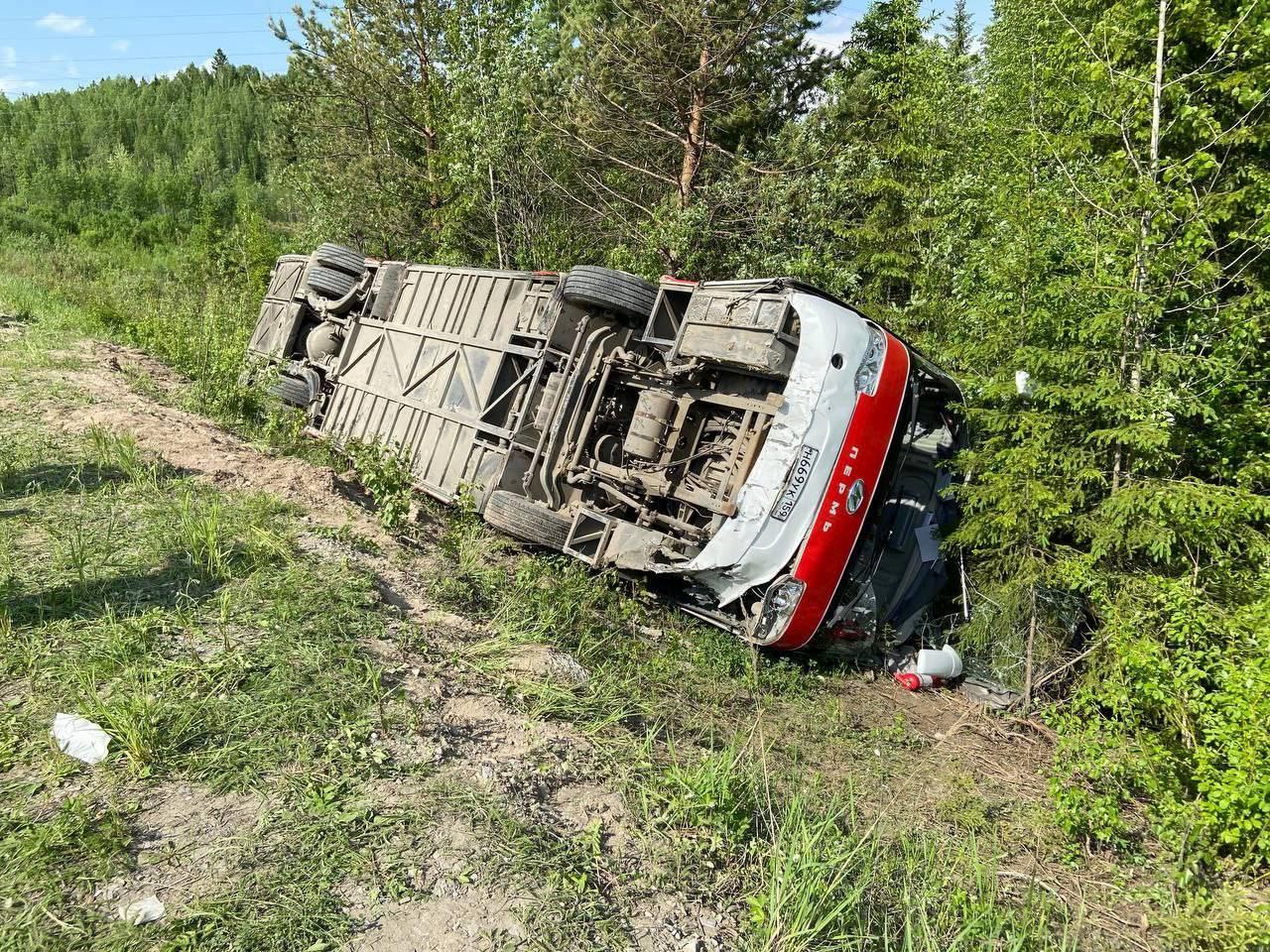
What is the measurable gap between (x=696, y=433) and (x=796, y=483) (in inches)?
47.9

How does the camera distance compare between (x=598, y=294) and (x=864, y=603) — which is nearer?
(x=864, y=603)

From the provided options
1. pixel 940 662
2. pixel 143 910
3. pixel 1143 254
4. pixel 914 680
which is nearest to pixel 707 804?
pixel 143 910

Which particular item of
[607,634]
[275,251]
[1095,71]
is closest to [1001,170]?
[1095,71]

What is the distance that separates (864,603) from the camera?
5984 millimetres

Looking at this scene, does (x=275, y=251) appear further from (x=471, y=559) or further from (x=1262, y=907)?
(x=1262, y=907)

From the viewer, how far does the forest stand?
4.77 m

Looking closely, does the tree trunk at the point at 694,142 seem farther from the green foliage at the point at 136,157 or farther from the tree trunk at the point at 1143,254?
the green foliage at the point at 136,157

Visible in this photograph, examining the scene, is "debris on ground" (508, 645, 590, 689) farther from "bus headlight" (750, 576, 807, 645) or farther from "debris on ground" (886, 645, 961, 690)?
"debris on ground" (886, 645, 961, 690)

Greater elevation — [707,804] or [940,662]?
[940,662]

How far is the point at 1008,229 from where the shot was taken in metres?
6.41

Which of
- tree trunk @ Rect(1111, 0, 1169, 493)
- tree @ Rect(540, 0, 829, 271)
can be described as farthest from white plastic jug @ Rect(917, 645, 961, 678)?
tree @ Rect(540, 0, 829, 271)

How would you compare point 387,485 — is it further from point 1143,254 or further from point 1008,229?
point 1143,254

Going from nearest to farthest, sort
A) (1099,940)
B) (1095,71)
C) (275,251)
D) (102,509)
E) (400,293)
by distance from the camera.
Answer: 1. (1099,940)
2. (102,509)
3. (1095,71)
4. (400,293)
5. (275,251)

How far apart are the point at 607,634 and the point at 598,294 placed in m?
2.89
